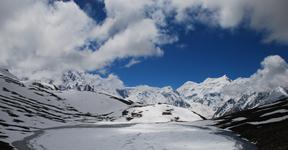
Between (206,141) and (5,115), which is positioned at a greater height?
(5,115)

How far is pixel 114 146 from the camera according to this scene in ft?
218

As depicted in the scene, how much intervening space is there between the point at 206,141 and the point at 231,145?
8.85 metres

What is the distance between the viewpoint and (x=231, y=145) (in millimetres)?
59344

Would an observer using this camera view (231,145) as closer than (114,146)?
Yes

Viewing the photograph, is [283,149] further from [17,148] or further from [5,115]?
[5,115]

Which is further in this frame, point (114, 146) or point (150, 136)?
point (150, 136)

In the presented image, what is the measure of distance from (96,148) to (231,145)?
23.2 meters

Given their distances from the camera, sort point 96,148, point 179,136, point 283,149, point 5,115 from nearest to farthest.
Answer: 1. point 283,149
2. point 96,148
3. point 179,136
4. point 5,115

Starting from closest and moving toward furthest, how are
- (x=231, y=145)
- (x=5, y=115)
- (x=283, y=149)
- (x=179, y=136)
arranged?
1. (x=283, y=149)
2. (x=231, y=145)
3. (x=179, y=136)
4. (x=5, y=115)

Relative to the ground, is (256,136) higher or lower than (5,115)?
lower

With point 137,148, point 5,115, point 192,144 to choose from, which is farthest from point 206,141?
point 5,115

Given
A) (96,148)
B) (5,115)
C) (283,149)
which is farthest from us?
(5,115)

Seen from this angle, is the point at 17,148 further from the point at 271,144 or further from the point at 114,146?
the point at 271,144

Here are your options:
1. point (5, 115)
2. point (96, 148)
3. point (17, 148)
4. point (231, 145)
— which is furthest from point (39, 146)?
point (5, 115)
